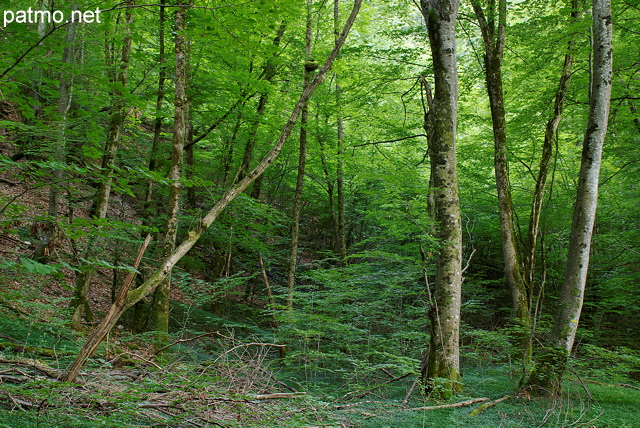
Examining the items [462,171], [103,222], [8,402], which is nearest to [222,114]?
[462,171]

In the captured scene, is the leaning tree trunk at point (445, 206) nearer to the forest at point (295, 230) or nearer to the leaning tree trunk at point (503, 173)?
the forest at point (295, 230)

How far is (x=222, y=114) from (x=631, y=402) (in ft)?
33.3

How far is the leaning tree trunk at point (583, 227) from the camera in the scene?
509 cm

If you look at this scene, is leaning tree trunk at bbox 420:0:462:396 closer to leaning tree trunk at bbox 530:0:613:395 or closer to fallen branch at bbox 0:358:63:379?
leaning tree trunk at bbox 530:0:613:395

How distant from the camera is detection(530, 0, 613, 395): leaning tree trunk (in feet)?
16.7

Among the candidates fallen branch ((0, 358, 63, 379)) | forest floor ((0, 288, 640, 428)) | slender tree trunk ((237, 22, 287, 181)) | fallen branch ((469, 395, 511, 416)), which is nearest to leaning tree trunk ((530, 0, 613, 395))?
forest floor ((0, 288, 640, 428))

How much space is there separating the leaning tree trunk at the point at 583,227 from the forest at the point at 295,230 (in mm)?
27

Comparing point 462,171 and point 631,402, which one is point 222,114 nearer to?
point 462,171

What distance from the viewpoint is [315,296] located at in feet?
27.2

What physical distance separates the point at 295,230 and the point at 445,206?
5690 mm

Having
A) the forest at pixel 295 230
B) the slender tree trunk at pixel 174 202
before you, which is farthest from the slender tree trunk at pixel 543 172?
the slender tree trunk at pixel 174 202

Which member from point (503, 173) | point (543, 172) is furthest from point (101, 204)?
point (543, 172)

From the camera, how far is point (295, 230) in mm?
10391

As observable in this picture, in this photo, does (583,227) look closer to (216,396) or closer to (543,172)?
(543,172)
